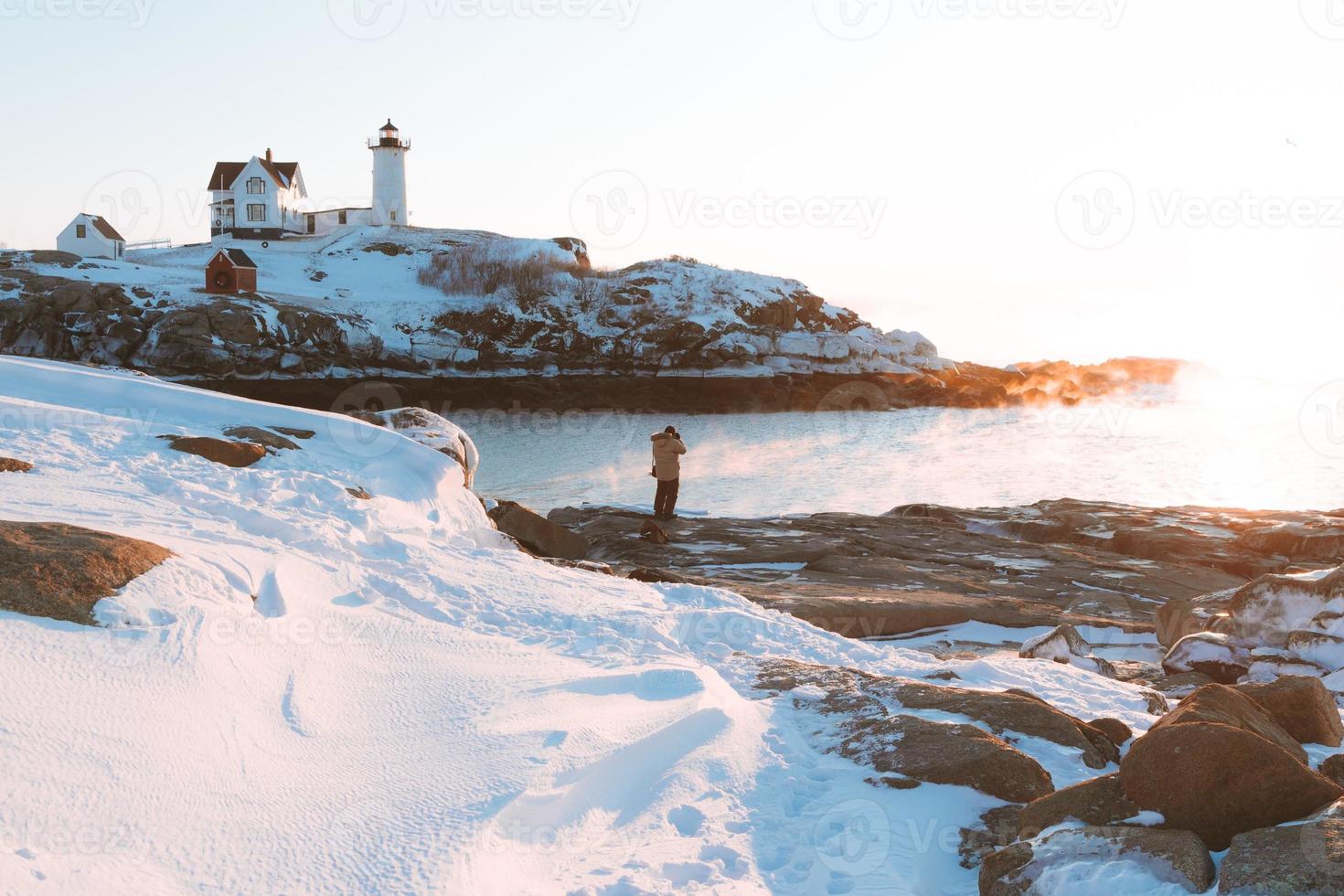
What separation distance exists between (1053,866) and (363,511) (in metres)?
6.85

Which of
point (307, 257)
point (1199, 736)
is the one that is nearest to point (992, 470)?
point (1199, 736)

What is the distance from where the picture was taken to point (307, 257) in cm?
7281

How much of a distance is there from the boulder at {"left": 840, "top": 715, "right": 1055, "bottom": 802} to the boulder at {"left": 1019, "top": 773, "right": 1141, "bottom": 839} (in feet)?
1.15

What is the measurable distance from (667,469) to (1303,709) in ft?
39.6

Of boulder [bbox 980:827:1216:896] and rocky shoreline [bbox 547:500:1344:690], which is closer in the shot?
boulder [bbox 980:827:1216:896]

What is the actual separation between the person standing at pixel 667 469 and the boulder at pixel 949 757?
465 inches

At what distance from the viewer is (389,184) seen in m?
83.8

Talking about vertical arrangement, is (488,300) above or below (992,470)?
above

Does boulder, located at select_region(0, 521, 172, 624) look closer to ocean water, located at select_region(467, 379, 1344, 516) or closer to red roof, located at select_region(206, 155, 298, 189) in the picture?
ocean water, located at select_region(467, 379, 1344, 516)

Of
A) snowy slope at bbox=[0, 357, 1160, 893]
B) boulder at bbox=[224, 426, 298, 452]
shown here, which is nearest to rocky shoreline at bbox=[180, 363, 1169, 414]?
boulder at bbox=[224, 426, 298, 452]

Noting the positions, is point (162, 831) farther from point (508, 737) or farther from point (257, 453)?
point (257, 453)

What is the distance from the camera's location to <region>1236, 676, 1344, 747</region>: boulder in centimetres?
566

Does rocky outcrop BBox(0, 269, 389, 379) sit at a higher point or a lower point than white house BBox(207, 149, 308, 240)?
lower

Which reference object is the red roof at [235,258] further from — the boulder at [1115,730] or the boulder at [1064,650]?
the boulder at [1115,730]
